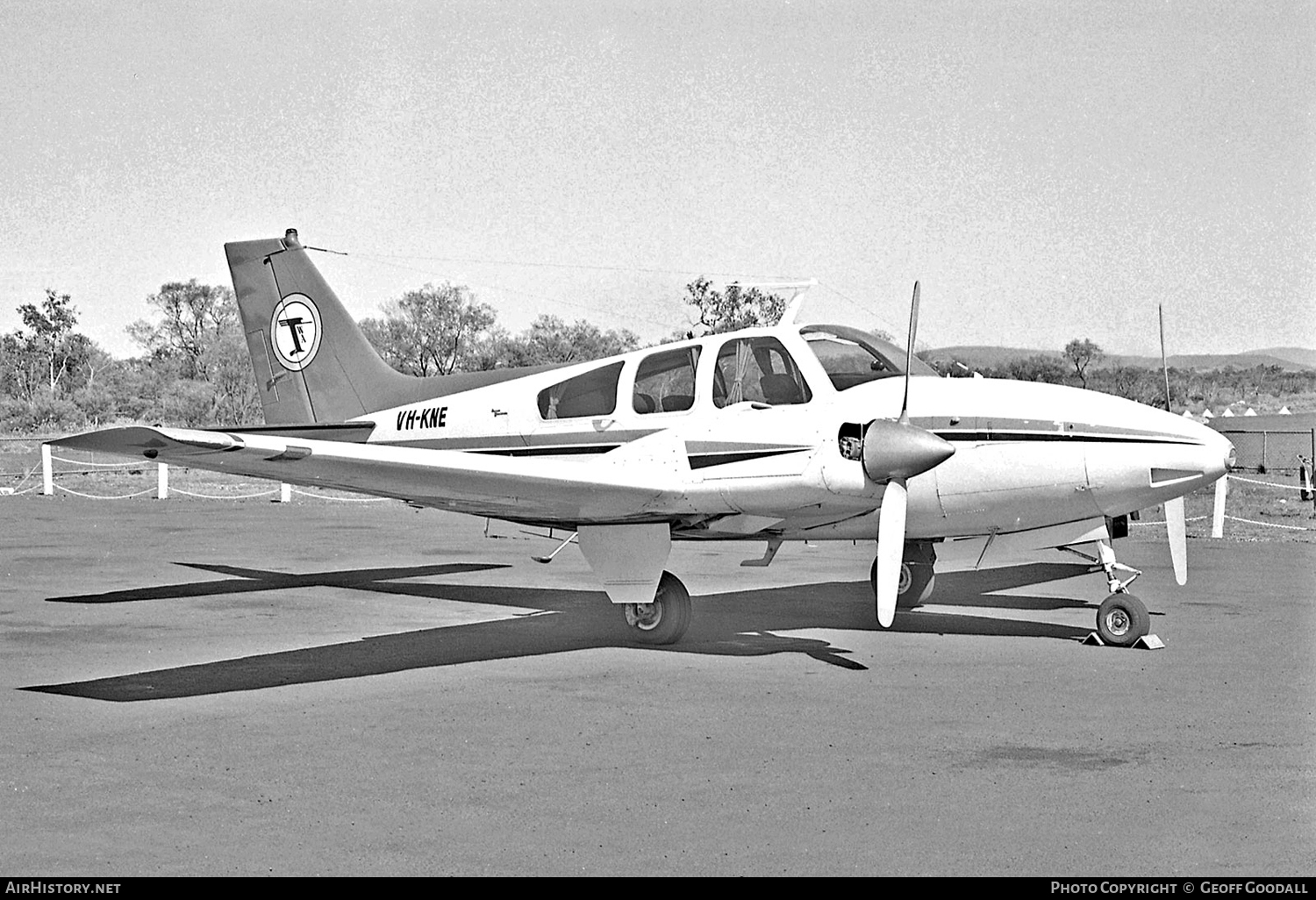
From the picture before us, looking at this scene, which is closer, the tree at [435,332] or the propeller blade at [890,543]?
the propeller blade at [890,543]

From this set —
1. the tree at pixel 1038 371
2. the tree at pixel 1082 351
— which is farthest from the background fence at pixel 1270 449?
the tree at pixel 1082 351

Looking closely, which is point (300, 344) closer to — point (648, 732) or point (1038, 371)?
point (648, 732)

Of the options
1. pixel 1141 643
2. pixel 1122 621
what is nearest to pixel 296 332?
pixel 1122 621

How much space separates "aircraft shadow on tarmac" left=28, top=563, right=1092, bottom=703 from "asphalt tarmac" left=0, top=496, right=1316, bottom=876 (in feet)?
0.19

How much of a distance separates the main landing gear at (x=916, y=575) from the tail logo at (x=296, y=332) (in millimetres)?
7042

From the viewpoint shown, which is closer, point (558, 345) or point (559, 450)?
point (559, 450)

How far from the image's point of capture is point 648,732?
27.0ft

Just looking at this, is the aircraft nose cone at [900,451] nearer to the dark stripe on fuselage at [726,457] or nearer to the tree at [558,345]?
the dark stripe on fuselage at [726,457]

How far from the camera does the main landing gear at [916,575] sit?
43.5 ft

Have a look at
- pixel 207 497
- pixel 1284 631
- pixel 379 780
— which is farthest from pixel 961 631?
pixel 207 497

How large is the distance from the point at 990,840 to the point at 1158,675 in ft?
15.0

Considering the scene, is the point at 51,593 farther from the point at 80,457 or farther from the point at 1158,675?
the point at 80,457

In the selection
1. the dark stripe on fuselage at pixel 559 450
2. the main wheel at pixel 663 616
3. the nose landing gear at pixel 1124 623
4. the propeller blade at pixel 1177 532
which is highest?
the dark stripe on fuselage at pixel 559 450

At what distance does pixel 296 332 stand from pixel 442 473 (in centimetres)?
694
